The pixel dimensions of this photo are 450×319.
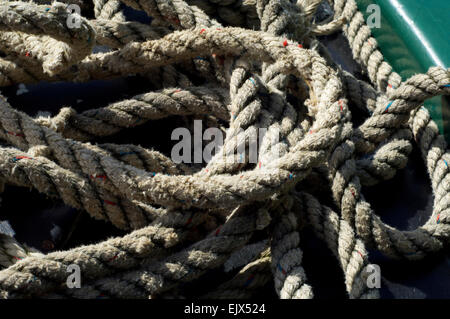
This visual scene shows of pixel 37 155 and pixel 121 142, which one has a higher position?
pixel 121 142

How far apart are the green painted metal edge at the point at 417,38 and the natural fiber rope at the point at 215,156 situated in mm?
68

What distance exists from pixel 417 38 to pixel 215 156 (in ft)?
2.82

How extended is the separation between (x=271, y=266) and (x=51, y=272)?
51cm

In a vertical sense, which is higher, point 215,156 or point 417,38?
point 417,38

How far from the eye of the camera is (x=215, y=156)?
1.24 metres

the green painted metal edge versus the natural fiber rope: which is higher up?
the green painted metal edge

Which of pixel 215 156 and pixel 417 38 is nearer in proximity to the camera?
pixel 215 156

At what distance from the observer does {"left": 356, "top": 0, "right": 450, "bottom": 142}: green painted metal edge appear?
157 cm

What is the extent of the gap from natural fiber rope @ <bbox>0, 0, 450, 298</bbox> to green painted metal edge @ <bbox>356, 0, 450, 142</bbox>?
68mm

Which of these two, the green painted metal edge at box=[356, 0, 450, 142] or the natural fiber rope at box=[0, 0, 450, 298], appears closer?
the natural fiber rope at box=[0, 0, 450, 298]

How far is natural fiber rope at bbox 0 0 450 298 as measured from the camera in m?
1.12

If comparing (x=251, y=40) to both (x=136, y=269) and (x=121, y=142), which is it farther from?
(x=136, y=269)
